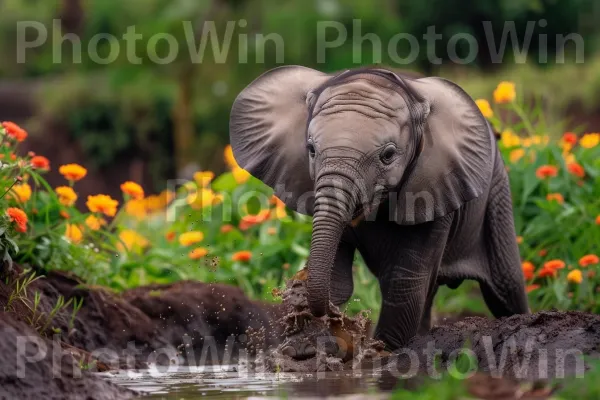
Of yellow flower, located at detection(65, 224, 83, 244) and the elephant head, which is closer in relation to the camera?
the elephant head

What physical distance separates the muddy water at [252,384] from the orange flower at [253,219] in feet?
9.46

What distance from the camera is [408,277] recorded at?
21.4 ft

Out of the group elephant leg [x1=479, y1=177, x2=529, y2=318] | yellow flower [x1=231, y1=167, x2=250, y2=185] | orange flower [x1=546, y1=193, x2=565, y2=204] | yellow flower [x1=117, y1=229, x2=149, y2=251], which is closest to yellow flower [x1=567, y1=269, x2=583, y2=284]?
elephant leg [x1=479, y1=177, x2=529, y2=318]

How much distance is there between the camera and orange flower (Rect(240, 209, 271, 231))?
9314 millimetres

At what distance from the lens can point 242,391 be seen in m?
5.50

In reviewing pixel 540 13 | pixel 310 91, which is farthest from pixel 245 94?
pixel 540 13

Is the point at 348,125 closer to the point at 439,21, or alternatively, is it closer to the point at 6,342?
the point at 6,342

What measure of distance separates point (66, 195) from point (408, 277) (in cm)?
238

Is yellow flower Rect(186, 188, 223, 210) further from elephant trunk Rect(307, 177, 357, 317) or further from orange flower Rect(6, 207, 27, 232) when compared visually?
elephant trunk Rect(307, 177, 357, 317)

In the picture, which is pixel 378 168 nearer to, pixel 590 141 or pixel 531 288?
pixel 531 288

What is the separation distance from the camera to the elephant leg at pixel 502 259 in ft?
24.7

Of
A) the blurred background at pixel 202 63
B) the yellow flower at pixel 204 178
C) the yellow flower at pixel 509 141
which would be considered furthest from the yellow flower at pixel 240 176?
the blurred background at pixel 202 63

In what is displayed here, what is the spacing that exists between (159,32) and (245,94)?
14.0 metres

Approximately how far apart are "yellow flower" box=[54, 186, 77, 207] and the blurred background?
12.4 m
